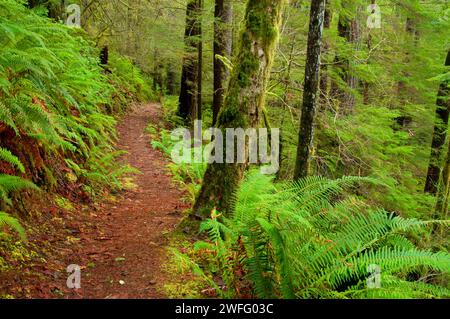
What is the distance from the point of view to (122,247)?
4.89 meters

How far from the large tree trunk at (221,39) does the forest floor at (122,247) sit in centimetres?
424

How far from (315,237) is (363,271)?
485mm

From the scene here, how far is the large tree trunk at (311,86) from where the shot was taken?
5918 mm

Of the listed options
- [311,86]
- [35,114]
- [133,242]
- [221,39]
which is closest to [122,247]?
[133,242]

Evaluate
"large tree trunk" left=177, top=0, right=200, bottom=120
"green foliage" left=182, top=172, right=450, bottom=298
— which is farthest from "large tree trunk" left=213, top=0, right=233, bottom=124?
"green foliage" left=182, top=172, right=450, bottom=298

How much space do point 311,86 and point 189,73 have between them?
10.5 m

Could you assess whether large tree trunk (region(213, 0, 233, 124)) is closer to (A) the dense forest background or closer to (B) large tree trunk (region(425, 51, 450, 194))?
(A) the dense forest background

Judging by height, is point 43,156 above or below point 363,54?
below

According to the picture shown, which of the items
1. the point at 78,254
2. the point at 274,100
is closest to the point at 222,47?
the point at 274,100

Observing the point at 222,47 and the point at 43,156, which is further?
the point at 222,47

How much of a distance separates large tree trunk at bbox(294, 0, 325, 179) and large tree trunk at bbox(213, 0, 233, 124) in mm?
5444

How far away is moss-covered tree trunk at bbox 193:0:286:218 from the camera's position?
16.6 ft
